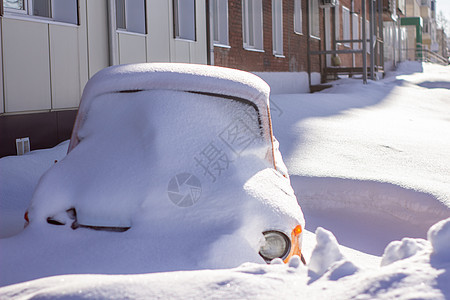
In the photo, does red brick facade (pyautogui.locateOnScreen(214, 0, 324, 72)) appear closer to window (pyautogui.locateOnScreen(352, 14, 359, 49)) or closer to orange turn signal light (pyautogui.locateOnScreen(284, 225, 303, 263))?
window (pyautogui.locateOnScreen(352, 14, 359, 49))

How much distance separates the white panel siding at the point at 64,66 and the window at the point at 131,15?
4.43 ft

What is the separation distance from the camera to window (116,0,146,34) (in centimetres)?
854

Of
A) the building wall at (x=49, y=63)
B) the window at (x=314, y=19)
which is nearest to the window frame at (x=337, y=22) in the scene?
the window at (x=314, y=19)

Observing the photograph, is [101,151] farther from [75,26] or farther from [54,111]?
[75,26]

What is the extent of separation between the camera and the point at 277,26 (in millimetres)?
14805

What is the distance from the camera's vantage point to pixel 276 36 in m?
14.9

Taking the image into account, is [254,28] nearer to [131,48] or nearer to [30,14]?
[131,48]

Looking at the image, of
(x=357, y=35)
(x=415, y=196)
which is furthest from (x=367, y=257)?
(x=357, y=35)

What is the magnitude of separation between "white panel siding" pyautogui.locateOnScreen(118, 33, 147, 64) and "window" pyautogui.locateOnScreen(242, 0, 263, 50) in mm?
4854

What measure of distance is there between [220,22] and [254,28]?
198 cm

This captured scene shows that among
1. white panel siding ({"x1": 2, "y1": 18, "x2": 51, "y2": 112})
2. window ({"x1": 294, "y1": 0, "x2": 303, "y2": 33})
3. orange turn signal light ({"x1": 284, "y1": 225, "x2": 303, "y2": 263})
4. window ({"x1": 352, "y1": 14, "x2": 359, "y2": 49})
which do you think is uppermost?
window ({"x1": 352, "y1": 14, "x2": 359, "y2": 49})

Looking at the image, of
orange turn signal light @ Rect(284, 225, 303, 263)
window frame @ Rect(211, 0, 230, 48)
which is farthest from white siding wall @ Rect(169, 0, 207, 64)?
orange turn signal light @ Rect(284, 225, 303, 263)

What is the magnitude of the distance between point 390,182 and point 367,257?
50.9 inches

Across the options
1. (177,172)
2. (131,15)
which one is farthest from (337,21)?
(177,172)
